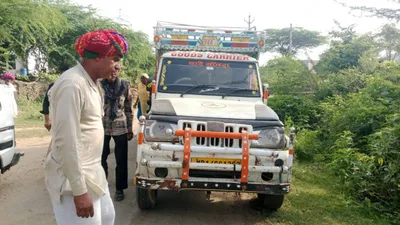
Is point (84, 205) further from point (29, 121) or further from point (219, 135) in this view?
point (29, 121)

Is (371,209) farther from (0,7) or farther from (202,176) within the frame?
(0,7)

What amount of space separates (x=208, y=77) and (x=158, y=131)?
1.84 metres

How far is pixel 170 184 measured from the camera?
4219 mm

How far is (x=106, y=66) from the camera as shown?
95.8 inches

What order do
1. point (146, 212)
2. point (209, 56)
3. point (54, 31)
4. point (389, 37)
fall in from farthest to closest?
point (54, 31) < point (389, 37) < point (209, 56) < point (146, 212)

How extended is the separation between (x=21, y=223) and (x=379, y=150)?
4604 millimetres

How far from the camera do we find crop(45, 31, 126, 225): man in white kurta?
7.09 ft

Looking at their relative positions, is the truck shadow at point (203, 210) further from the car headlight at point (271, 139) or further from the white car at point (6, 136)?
the white car at point (6, 136)

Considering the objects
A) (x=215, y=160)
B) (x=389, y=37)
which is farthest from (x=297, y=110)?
(x=215, y=160)

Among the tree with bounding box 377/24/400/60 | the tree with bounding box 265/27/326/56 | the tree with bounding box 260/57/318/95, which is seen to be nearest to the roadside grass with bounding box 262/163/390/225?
the tree with bounding box 377/24/400/60

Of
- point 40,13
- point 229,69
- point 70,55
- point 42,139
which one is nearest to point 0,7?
point 40,13

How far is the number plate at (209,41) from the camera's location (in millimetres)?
7223

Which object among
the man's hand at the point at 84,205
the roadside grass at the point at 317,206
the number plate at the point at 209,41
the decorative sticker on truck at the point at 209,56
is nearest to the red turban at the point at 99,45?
the man's hand at the point at 84,205

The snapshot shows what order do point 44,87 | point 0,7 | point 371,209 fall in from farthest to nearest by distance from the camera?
1. point 44,87
2. point 0,7
3. point 371,209
